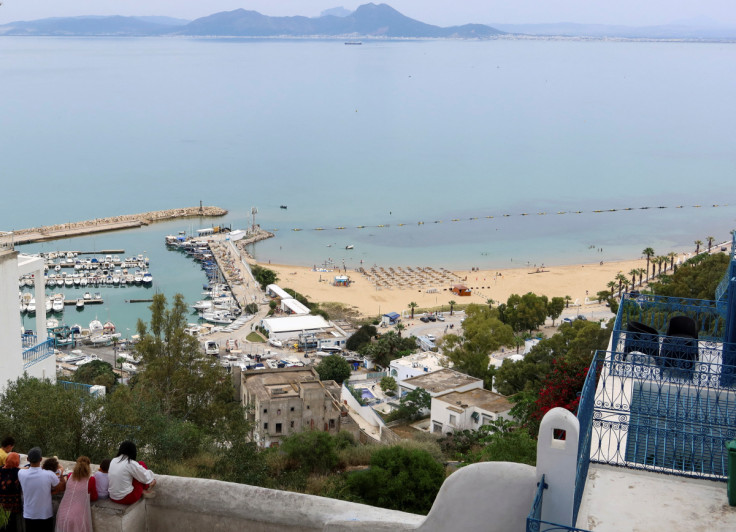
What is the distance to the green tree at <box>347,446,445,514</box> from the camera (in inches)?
379

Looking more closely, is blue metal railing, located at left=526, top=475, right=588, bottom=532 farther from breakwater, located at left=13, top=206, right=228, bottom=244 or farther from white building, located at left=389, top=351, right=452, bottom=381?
breakwater, located at left=13, top=206, right=228, bottom=244

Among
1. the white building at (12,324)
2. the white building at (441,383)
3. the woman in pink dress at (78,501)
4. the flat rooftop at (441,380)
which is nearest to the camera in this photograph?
the woman in pink dress at (78,501)

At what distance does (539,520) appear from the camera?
3.30m

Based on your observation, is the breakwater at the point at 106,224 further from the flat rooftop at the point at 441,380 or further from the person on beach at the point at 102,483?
the person on beach at the point at 102,483

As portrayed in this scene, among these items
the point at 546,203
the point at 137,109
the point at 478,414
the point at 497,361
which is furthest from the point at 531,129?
the point at 478,414

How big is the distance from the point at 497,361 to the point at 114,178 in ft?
162

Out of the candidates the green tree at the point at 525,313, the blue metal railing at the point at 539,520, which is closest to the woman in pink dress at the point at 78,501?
the blue metal railing at the point at 539,520

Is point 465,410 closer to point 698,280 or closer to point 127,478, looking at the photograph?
point 698,280

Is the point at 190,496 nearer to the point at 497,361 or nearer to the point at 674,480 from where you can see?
the point at 674,480

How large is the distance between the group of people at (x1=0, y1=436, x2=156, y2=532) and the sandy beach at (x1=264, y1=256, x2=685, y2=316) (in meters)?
28.8

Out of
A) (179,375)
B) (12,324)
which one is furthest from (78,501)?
(179,375)

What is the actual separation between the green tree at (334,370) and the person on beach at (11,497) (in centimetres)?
1747

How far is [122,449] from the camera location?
4.12m

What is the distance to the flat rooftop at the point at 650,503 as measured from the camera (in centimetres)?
411
